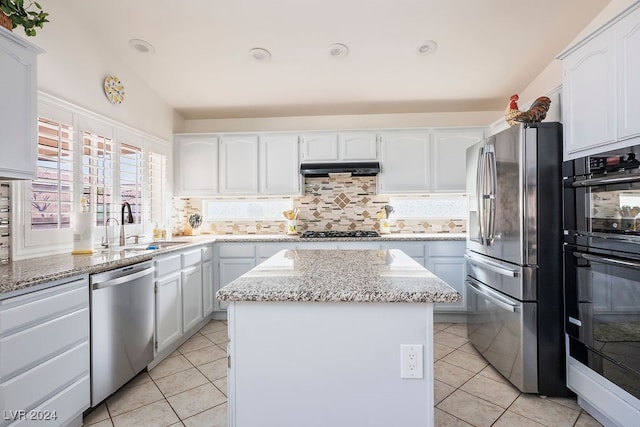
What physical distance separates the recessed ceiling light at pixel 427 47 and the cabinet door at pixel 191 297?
121 inches

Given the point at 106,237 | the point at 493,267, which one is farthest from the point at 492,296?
the point at 106,237

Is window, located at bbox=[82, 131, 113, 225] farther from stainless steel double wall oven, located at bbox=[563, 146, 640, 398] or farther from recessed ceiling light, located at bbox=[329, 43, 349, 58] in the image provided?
stainless steel double wall oven, located at bbox=[563, 146, 640, 398]

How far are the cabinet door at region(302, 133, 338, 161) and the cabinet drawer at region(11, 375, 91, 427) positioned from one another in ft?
9.55

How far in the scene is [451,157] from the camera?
3711 millimetres

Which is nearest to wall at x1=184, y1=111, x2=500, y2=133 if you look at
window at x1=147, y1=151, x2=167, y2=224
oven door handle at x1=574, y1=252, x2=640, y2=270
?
window at x1=147, y1=151, x2=167, y2=224

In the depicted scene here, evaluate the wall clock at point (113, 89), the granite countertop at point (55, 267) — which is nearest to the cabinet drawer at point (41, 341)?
the granite countertop at point (55, 267)

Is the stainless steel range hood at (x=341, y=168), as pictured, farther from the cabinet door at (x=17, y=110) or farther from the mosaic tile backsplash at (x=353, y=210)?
the cabinet door at (x=17, y=110)

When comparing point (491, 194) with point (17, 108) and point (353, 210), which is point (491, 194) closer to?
point (353, 210)

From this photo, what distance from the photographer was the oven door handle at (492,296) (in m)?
2.16

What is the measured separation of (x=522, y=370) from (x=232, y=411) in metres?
1.95

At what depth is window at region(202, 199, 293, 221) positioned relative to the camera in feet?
13.9

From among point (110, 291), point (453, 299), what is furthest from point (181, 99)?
point (453, 299)

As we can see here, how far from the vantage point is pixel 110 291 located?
6.48 feet

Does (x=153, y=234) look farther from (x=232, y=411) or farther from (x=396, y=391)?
(x=396, y=391)
